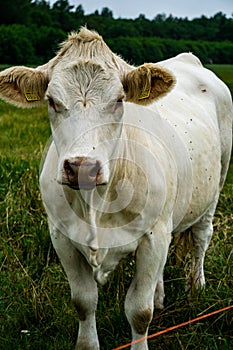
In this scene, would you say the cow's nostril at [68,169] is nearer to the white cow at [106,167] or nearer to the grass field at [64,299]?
the white cow at [106,167]

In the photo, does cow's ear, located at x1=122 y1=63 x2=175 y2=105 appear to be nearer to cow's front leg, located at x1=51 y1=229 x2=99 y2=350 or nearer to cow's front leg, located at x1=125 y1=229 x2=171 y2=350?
cow's front leg, located at x1=125 y1=229 x2=171 y2=350

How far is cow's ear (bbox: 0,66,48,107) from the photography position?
10.5 ft

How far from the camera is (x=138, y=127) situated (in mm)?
3570

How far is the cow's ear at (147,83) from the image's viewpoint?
3.17 metres

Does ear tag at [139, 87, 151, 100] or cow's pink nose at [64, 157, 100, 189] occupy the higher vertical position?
ear tag at [139, 87, 151, 100]

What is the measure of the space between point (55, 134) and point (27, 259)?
192 cm

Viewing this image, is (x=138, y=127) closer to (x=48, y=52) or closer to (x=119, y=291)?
(x=119, y=291)

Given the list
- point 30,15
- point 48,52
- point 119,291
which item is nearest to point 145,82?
point 119,291

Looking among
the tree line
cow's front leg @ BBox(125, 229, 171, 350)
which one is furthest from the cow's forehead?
the tree line

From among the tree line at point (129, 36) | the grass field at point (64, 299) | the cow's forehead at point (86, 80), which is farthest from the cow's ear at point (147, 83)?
the tree line at point (129, 36)

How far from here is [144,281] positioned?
3.51 metres

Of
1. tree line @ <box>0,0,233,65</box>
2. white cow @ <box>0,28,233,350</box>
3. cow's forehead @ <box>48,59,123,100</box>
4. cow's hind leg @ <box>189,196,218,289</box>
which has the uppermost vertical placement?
cow's forehead @ <box>48,59,123,100</box>

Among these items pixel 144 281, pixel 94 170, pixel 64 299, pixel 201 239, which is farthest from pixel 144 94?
pixel 201 239

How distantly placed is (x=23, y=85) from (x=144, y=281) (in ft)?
4.08
